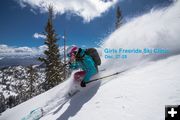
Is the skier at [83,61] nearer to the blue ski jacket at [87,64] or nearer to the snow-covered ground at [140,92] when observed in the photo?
the blue ski jacket at [87,64]

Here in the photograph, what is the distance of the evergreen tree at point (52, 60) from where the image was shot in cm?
2581

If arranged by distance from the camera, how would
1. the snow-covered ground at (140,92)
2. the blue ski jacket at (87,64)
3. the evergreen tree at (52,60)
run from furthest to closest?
the evergreen tree at (52,60) < the blue ski jacket at (87,64) < the snow-covered ground at (140,92)

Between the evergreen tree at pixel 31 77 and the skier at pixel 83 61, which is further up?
the skier at pixel 83 61

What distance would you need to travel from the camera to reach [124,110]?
489 centimetres

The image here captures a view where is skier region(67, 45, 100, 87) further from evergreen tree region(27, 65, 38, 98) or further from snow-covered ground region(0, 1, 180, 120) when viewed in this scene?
evergreen tree region(27, 65, 38, 98)

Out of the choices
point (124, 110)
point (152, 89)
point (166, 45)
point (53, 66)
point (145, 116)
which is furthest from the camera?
point (53, 66)

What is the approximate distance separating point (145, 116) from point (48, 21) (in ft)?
92.1

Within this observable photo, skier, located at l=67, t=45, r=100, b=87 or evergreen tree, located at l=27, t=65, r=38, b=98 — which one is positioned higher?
skier, located at l=67, t=45, r=100, b=87

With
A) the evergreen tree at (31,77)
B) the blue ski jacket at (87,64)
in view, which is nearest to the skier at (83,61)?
the blue ski jacket at (87,64)

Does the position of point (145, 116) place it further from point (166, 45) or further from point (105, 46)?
point (105, 46)

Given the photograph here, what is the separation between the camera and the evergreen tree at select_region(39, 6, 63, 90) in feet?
84.7

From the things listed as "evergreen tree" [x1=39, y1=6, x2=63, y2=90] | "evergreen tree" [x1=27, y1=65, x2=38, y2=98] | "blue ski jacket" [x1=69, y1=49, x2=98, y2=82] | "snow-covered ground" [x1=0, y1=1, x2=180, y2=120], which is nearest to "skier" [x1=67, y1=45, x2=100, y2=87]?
"blue ski jacket" [x1=69, y1=49, x2=98, y2=82]

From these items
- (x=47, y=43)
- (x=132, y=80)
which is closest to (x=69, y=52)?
(x=132, y=80)

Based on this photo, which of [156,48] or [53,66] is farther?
[53,66]
